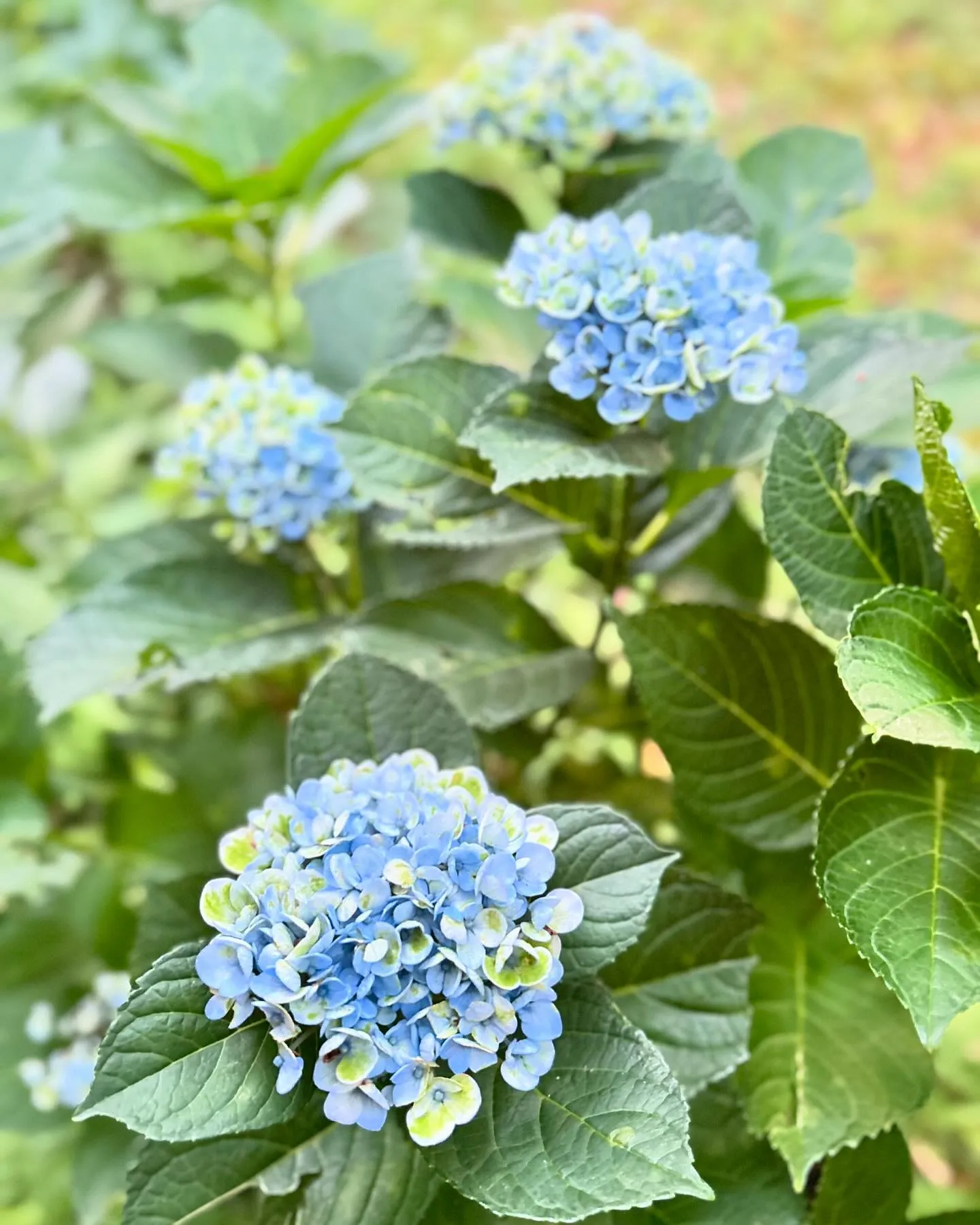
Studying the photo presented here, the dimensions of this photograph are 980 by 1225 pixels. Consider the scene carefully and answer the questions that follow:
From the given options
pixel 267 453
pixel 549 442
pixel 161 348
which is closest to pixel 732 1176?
pixel 549 442

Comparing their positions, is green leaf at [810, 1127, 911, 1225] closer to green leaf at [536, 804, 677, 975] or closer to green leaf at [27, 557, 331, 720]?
green leaf at [536, 804, 677, 975]

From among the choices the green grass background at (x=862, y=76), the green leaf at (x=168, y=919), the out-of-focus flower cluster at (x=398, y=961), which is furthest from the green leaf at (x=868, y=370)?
the green grass background at (x=862, y=76)

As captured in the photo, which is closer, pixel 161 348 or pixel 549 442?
pixel 549 442

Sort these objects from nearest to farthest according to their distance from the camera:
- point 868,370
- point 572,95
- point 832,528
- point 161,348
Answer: point 832,528
point 868,370
point 572,95
point 161,348

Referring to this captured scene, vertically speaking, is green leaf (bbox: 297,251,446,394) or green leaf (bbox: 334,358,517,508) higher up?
green leaf (bbox: 334,358,517,508)

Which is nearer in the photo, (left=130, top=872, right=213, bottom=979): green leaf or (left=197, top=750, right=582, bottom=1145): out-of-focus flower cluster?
(left=197, top=750, right=582, bottom=1145): out-of-focus flower cluster

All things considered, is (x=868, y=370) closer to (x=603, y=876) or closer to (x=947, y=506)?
(x=947, y=506)

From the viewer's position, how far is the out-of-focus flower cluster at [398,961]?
0.45m

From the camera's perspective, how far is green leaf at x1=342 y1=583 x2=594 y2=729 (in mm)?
727

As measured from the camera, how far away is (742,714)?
2.15ft

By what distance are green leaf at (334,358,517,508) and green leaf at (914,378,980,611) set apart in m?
0.26

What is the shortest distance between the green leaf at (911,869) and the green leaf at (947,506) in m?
0.10

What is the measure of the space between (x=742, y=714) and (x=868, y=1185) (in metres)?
0.28

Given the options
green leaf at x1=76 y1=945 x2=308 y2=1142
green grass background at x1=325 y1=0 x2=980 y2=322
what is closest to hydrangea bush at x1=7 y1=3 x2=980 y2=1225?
green leaf at x1=76 y1=945 x2=308 y2=1142
